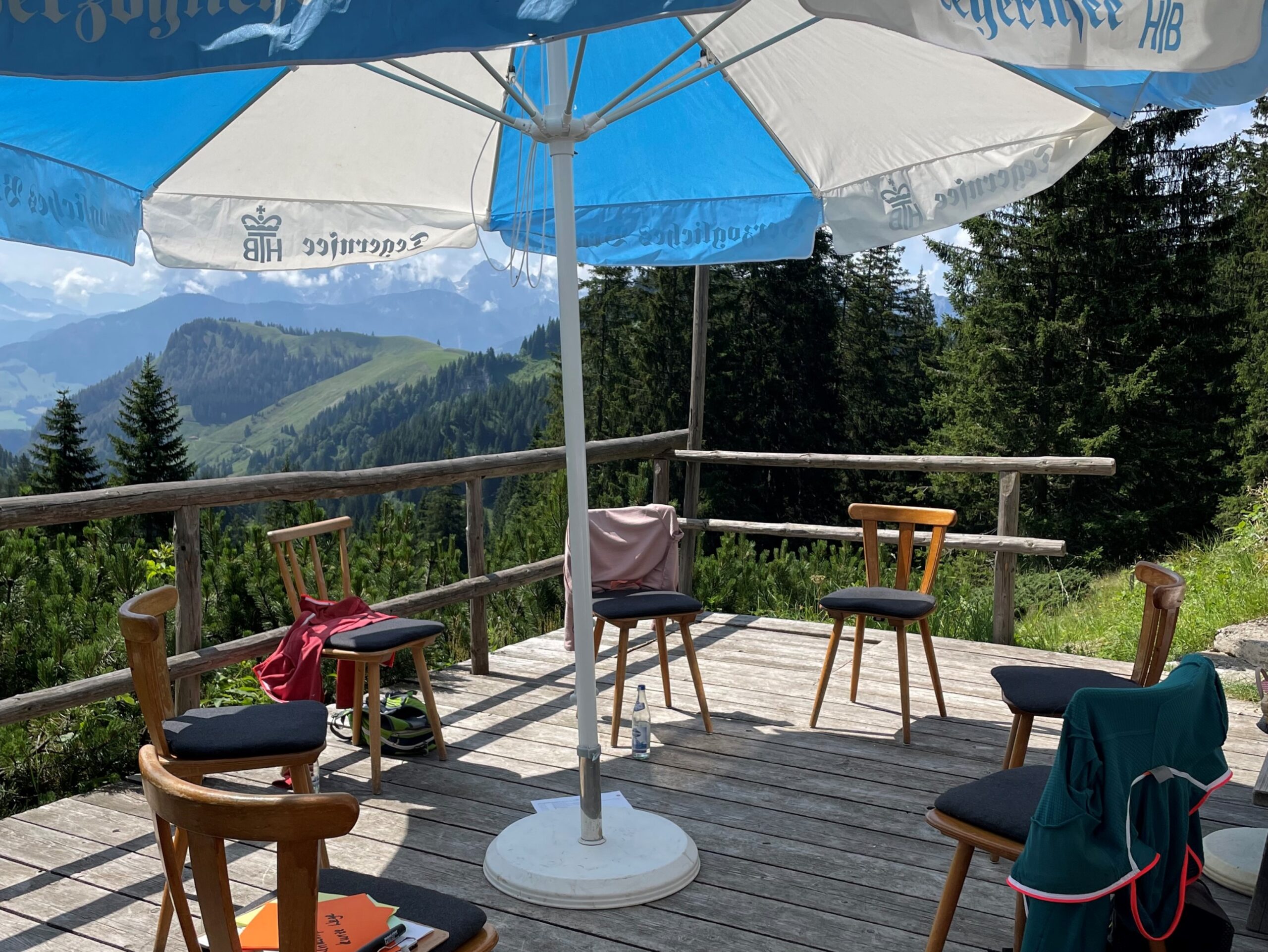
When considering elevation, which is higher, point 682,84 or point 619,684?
point 682,84

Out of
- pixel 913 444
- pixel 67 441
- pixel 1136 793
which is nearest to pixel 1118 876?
pixel 1136 793

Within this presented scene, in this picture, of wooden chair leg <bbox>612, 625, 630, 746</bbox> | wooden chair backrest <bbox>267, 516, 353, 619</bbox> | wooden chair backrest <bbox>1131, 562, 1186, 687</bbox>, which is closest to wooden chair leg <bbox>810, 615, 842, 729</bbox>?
wooden chair leg <bbox>612, 625, 630, 746</bbox>

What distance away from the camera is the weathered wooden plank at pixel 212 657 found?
2.92m

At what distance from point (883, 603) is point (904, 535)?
0.62m

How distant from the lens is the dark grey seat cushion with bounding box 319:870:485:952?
158 cm

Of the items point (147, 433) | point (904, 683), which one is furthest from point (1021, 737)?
point (147, 433)

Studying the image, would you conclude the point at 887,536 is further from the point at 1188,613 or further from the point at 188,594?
the point at 188,594

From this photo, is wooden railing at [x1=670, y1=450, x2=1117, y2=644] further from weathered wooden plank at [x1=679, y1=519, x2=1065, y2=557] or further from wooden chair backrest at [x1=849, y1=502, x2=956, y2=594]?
wooden chair backrest at [x1=849, y1=502, x2=956, y2=594]

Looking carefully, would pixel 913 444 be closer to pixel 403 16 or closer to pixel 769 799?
pixel 769 799

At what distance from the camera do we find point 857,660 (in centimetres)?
419

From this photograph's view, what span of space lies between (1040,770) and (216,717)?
6.24ft

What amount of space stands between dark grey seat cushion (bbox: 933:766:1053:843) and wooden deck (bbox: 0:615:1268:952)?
48 centimetres

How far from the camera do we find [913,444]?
26156 millimetres

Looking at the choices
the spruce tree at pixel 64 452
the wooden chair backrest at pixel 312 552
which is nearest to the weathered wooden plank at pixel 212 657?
the wooden chair backrest at pixel 312 552
